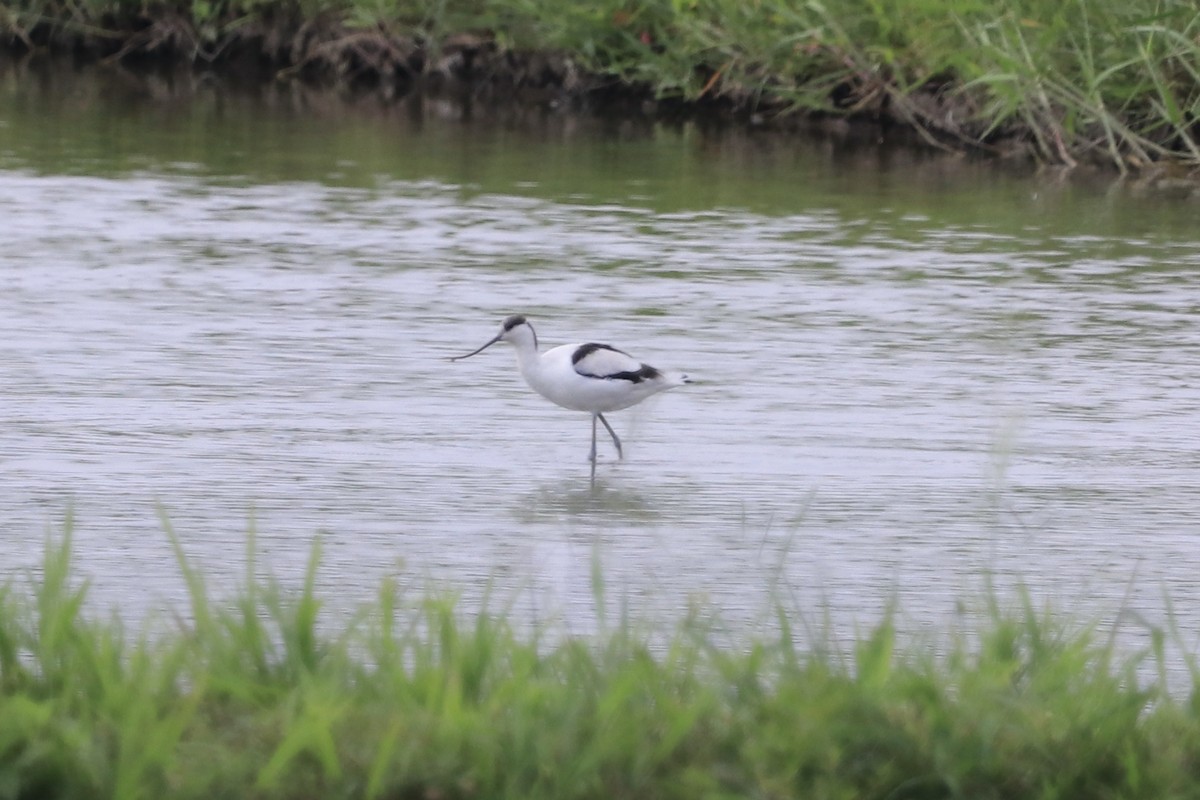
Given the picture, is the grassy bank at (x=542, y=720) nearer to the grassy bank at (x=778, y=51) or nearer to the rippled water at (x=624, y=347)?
the rippled water at (x=624, y=347)

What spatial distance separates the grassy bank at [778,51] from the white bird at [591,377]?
15.0 feet

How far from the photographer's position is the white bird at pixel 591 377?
6586 millimetres

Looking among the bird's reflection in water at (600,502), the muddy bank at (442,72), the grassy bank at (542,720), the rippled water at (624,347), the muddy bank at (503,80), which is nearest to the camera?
the grassy bank at (542,720)

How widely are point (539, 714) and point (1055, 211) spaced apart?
7.58 meters

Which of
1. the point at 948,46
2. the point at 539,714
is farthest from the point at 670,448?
the point at 948,46

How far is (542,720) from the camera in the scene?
3.58m

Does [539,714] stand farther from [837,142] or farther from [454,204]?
[837,142]

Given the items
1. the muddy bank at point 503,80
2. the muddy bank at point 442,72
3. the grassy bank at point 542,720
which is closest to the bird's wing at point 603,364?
the grassy bank at point 542,720

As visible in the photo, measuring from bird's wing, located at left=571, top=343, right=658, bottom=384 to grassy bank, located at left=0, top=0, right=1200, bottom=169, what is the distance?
15.2ft

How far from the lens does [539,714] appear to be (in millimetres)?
3617

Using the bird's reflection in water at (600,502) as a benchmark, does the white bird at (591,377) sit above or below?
above

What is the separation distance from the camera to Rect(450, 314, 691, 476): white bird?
6.59 metres

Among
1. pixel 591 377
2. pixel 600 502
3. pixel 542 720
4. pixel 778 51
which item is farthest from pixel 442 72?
pixel 542 720

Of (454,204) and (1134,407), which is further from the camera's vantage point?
(454,204)
